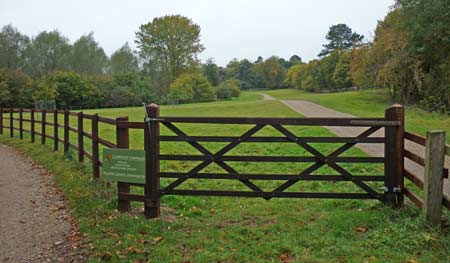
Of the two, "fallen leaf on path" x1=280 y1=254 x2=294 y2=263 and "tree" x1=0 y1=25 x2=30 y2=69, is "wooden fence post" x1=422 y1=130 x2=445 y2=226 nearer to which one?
"fallen leaf on path" x1=280 y1=254 x2=294 y2=263

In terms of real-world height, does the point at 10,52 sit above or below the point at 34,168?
above

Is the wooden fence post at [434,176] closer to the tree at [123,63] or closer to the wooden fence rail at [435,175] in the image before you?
the wooden fence rail at [435,175]

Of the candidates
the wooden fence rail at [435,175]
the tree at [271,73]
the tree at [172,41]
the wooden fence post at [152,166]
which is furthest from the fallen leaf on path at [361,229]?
the tree at [271,73]

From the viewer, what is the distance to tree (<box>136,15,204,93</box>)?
231 ft

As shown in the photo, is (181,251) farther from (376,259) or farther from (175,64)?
(175,64)

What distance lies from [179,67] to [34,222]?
66758mm

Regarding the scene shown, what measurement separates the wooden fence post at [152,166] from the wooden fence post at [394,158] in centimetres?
338

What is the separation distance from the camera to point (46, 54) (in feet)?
239

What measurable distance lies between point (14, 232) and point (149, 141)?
7.56 feet

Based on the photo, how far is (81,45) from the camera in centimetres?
7944

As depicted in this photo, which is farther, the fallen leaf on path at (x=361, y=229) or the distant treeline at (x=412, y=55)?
the distant treeline at (x=412, y=55)

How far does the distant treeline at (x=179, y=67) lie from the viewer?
3020cm

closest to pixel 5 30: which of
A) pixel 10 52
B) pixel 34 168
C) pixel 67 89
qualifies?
pixel 10 52

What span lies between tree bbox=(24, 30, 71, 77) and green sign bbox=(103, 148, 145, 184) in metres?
71.2
